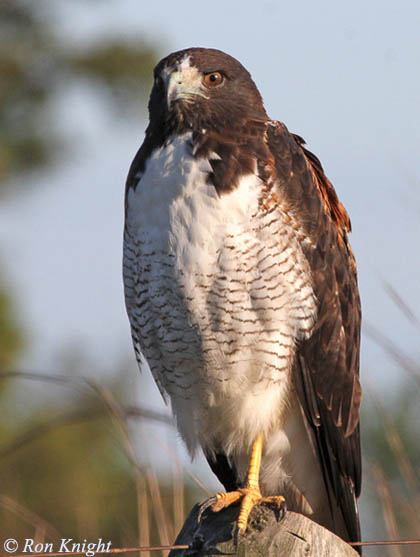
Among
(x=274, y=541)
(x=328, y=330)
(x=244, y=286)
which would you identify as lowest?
(x=274, y=541)

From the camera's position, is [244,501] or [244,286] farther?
[244,286]

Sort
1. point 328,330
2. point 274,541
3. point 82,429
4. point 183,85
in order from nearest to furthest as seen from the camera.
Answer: point 274,541 → point 183,85 → point 328,330 → point 82,429

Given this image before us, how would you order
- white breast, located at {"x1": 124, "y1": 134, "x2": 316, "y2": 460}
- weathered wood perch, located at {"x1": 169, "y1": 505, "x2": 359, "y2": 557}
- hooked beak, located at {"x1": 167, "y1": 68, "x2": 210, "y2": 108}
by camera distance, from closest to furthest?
weathered wood perch, located at {"x1": 169, "y1": 505, "x2": 359, "y2": 557} → white breast, located at {"x1": 124, "y1": 134, "x2": 316, "y2": 460} → hooked beak, located at {"x1": 167, "y1": 68, "x2": 210, "y2": 108}

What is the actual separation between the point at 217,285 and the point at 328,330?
49cm

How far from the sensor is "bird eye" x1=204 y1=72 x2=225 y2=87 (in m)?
3.26

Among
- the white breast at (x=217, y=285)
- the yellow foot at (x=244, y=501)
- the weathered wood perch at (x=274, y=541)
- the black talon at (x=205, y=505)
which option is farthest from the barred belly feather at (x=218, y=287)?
the weathered wood perch at (x=274, y=541)

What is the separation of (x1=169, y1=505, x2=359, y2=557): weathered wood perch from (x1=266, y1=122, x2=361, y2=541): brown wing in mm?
912

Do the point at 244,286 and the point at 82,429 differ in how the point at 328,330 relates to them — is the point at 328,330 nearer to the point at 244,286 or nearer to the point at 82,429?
the point at 244,286

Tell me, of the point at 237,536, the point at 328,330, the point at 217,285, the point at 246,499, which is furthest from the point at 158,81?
the point at 237,536

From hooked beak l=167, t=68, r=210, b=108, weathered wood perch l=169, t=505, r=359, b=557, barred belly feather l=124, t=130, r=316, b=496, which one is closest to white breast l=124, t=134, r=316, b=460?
barred belly feather l=124, t=130, r=316, b=496

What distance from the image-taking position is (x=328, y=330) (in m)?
3.30

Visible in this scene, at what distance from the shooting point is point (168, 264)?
311cm

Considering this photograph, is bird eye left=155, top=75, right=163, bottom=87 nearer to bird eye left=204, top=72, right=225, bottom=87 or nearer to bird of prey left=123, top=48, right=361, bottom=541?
bird of prey left=123, top=48, right=361, bottom=541

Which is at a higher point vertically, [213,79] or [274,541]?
[213,79]
